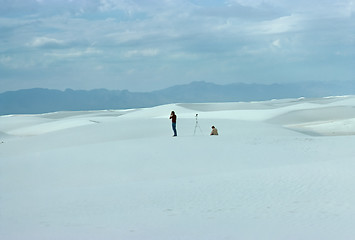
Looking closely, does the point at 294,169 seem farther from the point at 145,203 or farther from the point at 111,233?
the point at 111,233

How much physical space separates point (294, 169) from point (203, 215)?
4.61 m

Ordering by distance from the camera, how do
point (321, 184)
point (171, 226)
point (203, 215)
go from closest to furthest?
point (171, 226) → point (203, 215) → point (321, 184)

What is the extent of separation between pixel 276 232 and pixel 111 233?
290 centimetres

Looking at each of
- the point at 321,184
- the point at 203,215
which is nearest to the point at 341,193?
the point at 321,184

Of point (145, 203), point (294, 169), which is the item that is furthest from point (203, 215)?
point (294, 169)

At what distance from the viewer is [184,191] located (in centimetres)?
1126

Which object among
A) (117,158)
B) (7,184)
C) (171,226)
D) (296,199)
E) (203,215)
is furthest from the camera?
(117,158)

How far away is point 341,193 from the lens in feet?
34.7

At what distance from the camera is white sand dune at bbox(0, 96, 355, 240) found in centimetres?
852

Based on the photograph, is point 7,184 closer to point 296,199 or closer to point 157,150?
point 157,150

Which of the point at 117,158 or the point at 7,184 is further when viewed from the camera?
the point at 117,158

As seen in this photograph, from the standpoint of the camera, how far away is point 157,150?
17.9 m

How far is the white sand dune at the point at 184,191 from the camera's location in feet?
27.9

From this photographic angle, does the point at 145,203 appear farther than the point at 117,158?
No
